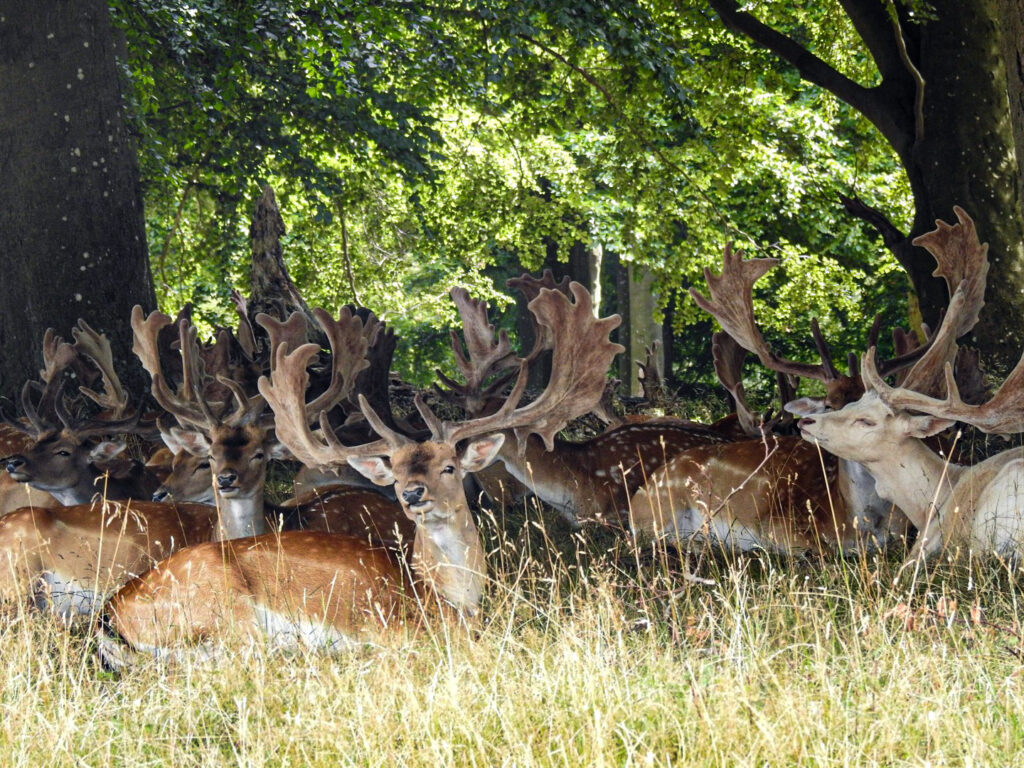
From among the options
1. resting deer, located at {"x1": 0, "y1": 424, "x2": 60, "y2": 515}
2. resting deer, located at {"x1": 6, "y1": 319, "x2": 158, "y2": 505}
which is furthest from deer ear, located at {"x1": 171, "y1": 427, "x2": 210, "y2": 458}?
resting deer, located at {"x1": 0, "y1": 424, "x2": 60, "y2": 515}

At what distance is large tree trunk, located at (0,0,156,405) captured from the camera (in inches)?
332

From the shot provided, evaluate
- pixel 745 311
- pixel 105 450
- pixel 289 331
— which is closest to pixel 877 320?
pixel 745 311

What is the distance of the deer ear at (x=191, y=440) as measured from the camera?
6781mm

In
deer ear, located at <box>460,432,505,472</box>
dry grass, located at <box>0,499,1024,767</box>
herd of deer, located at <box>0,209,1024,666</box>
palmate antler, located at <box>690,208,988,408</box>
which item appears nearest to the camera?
dry grass, located at <box>0,499,1024,767</box>

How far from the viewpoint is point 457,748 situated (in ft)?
12.3

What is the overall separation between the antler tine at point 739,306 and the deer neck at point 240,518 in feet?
8.44

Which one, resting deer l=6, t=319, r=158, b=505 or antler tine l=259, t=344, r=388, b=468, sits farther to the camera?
resting deer l=6, t=319, r=158, b=505

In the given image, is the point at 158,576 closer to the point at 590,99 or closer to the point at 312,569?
the point at 312,569

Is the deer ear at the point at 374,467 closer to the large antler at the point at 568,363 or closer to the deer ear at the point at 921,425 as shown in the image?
the large antler at the point at 568,363

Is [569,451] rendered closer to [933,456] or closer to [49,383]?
[933,456]

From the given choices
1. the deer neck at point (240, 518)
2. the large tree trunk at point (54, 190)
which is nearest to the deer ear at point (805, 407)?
the deer neck at point (240, 518)

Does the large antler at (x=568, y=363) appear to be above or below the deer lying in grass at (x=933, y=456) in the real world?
above

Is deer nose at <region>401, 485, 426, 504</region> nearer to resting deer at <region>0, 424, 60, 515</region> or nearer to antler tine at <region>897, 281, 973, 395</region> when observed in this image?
antler tine at <region>897, 281, 973, 395</region>

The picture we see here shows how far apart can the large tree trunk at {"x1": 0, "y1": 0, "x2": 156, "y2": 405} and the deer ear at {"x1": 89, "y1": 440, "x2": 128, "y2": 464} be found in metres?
1.05
